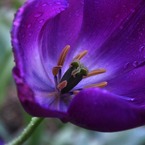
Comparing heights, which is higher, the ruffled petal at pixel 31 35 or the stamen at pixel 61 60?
the ruffled petal at pixel 31 35

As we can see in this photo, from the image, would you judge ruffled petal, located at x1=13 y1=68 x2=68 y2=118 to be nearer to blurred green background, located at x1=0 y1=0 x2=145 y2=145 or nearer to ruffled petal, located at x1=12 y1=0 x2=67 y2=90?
ruffled petal, located at x1=12 y1=0 x2=67 y2=90

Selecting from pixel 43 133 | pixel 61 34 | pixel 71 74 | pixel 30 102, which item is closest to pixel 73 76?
pixel 71 74

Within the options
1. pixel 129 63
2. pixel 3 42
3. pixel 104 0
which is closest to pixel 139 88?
pixel 129 63

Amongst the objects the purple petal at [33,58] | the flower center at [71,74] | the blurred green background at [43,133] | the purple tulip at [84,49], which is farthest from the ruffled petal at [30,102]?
the blurred green background at [43,133]

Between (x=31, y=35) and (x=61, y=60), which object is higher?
(x=31, y=35)

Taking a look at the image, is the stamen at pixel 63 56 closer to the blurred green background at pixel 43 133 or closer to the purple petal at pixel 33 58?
the purple petal at pixel 33 58

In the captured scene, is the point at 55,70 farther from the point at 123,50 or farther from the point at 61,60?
the point at 123,50

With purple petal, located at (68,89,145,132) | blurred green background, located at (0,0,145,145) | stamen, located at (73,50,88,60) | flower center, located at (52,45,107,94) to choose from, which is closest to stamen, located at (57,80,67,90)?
flower center, located at (52,45,107,94)

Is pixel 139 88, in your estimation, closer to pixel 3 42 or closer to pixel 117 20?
pixel 117 20
